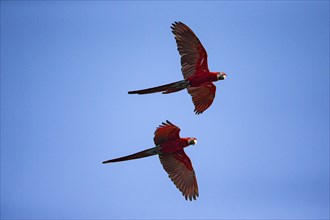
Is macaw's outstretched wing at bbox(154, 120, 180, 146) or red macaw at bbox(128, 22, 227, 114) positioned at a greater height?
red macaw at bbox(128, 22, 227, 114)

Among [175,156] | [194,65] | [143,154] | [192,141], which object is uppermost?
[194,65]

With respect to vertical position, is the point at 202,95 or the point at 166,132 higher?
the point at 202,95

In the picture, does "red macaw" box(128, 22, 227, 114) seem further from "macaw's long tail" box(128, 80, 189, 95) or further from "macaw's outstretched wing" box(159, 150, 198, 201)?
"macaw's outstretched wing" box(159, 150, 198, 201)

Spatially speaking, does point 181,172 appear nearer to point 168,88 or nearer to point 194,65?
point 168,88

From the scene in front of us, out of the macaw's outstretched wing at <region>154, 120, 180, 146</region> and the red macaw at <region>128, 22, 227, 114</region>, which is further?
the red macaw at <region>128, 22, 227, 114</region>

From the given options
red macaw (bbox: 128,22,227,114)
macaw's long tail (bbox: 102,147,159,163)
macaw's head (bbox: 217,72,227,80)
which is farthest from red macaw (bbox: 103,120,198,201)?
macaw's head (bbox: 217,72,227,80)

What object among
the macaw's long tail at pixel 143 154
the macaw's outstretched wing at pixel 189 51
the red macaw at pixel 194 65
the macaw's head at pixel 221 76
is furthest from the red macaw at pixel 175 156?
the macaw's head at pixel 221 76

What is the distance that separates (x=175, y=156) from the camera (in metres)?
15.4

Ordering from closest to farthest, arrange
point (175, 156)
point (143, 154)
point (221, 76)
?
point (143, 154) → point (175, 156) → point (221, 76)

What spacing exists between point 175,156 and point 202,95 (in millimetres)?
2384

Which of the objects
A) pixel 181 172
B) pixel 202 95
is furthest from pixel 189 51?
pixel 181 172

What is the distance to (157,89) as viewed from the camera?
14172 mm

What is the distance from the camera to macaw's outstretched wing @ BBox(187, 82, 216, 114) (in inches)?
619

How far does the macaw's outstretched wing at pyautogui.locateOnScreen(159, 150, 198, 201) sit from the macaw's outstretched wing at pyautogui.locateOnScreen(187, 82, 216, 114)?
1754mm
